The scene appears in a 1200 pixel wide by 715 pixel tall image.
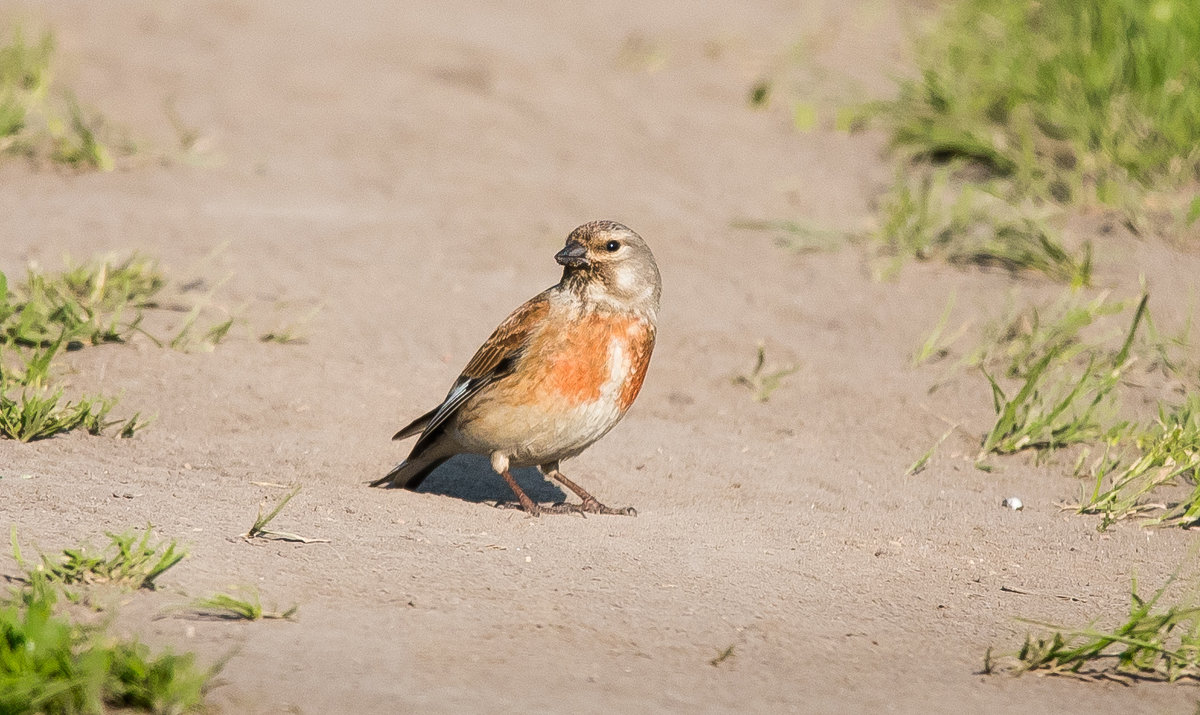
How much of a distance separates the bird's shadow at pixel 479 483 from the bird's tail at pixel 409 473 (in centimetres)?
14

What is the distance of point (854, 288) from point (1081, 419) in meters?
1.82

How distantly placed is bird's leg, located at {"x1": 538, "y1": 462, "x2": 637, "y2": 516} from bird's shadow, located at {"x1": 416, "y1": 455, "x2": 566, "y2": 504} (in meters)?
0.20

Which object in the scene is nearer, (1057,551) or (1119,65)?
(1057,551)

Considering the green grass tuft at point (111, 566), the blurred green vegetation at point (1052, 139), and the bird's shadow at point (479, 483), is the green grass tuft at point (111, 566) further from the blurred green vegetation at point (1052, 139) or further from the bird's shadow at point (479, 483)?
the blurred green vegetation at point (1052, 139)

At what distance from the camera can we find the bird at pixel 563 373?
181 inches

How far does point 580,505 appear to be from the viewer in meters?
4.96

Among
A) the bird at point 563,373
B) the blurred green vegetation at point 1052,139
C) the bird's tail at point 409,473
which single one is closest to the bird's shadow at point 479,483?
the bird's tail at point 409,473

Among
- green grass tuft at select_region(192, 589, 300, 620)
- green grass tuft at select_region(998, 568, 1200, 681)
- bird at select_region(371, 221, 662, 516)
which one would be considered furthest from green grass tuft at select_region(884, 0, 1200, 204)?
green grass tuft at select_region(192, 589, 300, 620)

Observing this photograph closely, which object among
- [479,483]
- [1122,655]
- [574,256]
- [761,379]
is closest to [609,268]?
[574,256]

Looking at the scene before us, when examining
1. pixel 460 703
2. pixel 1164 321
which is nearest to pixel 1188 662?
pixel 460 703

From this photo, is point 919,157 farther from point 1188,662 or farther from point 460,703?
point 460,703

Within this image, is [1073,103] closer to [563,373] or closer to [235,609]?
[563,373]

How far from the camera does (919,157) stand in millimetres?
8469

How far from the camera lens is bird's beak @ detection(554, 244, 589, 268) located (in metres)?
4.73
